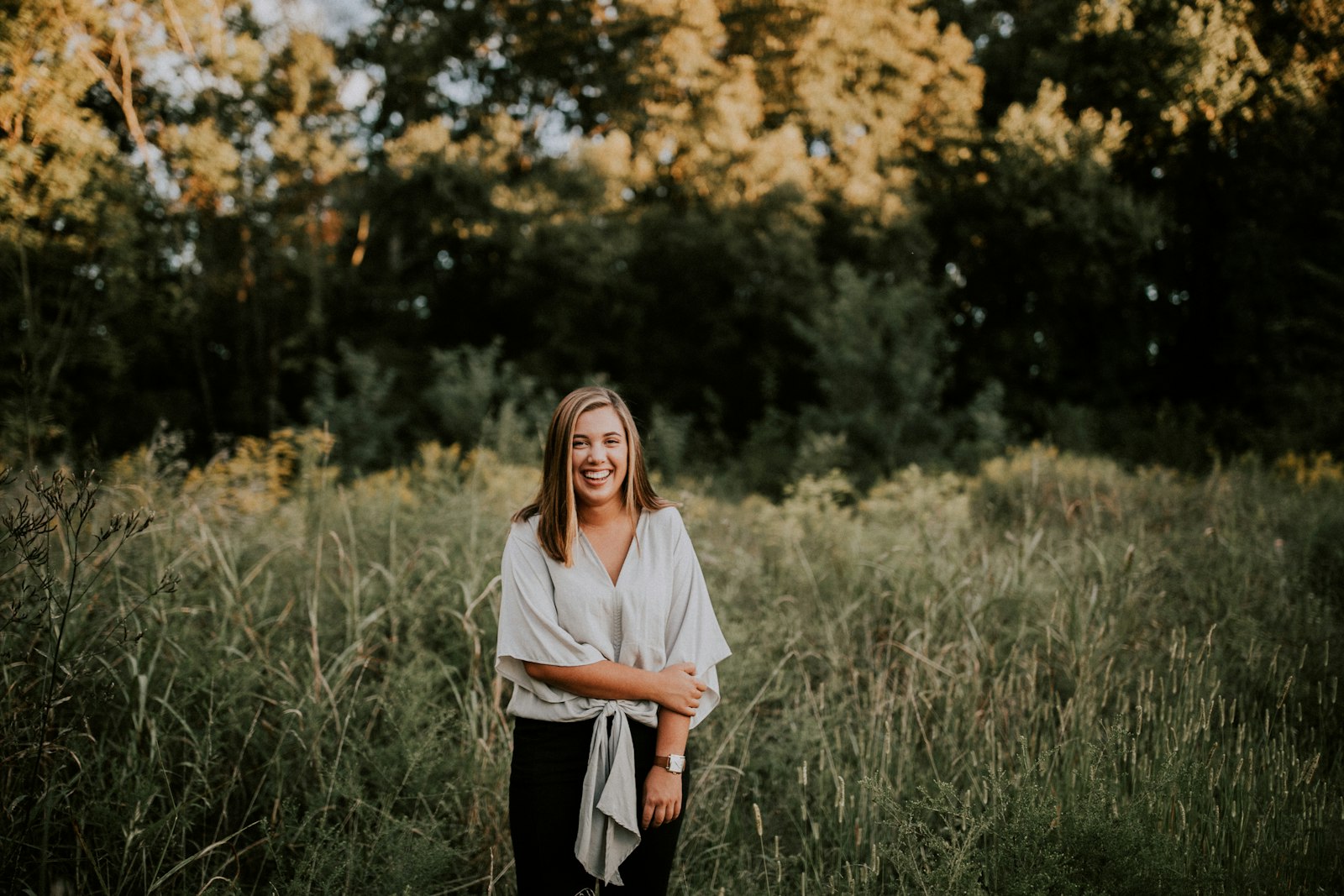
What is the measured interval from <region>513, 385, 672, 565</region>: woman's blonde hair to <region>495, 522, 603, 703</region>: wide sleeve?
0.06 m

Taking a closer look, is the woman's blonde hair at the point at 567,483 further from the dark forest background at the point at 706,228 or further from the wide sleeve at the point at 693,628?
the dark forest background at the point at 706,228

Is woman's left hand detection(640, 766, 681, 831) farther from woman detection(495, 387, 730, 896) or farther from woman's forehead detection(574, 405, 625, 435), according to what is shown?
woman's forehead detection(574, 405, 625, 435)

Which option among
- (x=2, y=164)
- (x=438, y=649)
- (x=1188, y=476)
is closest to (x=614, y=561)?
(x=438, y=649)

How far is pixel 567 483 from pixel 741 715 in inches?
63.8

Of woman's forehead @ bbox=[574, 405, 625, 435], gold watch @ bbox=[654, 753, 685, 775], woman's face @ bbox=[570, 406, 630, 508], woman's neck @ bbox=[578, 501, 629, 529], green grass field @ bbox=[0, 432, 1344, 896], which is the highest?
woman's forehead @ bbox=[574, 405, 625, 435]

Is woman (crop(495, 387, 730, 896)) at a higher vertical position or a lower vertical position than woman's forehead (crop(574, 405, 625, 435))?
lower

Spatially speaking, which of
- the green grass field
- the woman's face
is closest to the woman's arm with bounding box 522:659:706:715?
the woman's face

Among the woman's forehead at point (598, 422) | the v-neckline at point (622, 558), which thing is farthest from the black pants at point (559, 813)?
the woman's forehead at point (598, 422)

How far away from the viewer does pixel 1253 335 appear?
508 inches

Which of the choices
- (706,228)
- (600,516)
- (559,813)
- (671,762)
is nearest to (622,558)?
(600,516)

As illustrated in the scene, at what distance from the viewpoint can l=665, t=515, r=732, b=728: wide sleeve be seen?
197 centimetres

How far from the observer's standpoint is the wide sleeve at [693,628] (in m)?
1.97

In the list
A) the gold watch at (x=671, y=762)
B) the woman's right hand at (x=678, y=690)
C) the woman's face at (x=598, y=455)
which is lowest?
the gold watch at (x=671, y=762)

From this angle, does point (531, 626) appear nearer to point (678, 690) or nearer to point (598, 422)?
point (678, 690)
